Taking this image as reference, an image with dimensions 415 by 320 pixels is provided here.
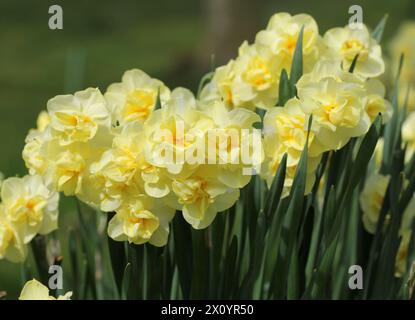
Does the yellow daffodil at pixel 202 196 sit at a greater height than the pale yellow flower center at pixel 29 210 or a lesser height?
greater

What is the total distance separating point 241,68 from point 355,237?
1.23 feet

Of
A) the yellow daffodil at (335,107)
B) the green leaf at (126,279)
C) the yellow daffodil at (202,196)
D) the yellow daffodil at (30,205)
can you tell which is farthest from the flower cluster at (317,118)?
the yellow daffodil at (30,205)

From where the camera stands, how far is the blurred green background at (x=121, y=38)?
4805 millimetres

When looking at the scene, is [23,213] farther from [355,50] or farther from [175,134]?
[355,50]

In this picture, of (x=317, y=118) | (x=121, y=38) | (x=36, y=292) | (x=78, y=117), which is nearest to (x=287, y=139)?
(x=317, y=118)

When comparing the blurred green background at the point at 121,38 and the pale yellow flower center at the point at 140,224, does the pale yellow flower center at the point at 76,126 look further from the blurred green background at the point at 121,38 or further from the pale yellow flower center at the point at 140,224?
the blurred green background at the point at 121,38

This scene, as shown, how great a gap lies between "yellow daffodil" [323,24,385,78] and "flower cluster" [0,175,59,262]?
48cm

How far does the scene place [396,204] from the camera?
1347mm

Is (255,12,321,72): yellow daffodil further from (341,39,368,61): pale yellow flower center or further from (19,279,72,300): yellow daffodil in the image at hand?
(19,279,72,300): yellow daffodil

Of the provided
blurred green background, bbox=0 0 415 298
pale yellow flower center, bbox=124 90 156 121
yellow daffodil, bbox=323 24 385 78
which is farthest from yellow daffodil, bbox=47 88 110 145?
blurred green background, bbox=0 0 415 298

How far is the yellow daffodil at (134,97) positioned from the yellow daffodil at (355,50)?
0.27 meters

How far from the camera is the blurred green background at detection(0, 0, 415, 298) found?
4.80 metres

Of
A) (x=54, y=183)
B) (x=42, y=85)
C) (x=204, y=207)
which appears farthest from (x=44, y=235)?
(x=42, y=85)
